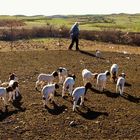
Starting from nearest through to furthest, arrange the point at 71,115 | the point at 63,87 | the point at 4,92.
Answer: the point at 71,115 → the point at 4,92 → the point at 63,87

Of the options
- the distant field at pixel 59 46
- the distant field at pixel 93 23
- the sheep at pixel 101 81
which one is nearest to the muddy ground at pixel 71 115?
the sheep at pixel 101 81

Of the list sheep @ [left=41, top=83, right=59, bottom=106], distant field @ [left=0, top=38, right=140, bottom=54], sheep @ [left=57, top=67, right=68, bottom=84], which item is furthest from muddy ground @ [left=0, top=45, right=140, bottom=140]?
distant field @ [left=0, top=38, right=140, bottom=54]

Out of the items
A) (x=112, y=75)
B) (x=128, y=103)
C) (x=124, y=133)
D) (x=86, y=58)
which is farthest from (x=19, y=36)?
(x=124, y=133)

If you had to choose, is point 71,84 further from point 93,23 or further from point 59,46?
point 93,23

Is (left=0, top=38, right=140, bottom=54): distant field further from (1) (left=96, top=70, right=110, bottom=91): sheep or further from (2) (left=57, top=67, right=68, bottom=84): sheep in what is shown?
(1) (left=96, top=70, right=110, bottom=91): sheep

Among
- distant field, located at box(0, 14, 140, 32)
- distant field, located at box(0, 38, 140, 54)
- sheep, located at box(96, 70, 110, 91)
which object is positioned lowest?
distant field, located at box(0, 14, 140, 32)

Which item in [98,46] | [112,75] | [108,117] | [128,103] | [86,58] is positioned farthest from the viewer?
[98,46]

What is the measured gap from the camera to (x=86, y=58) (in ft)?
122

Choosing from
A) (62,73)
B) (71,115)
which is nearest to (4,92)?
(71,115)

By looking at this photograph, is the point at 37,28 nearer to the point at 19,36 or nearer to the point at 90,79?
the point at 19,36

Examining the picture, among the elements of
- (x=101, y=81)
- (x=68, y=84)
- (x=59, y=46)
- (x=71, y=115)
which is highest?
(x=68, y=84)

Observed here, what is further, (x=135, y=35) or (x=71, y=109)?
(x=135, y=35)

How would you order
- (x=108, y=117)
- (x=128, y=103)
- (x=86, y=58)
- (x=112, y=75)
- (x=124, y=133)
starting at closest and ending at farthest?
(x=124, y=133), (x=108, y=117), (x=128, y=103), (x=112, y=75), (x=86, y=58)

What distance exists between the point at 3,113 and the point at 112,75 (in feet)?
30.7
